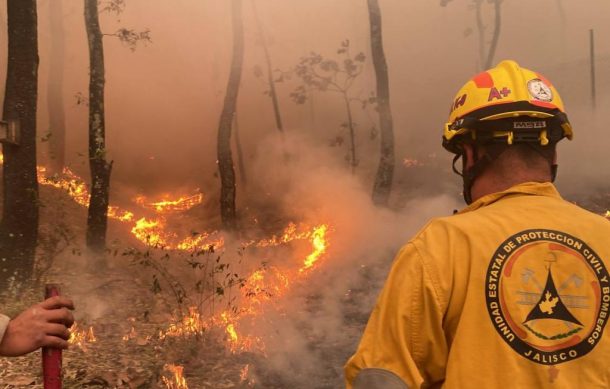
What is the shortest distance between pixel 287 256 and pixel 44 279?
22.2ft

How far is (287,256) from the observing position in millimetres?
13711

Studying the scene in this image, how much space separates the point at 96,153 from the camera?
993 cm

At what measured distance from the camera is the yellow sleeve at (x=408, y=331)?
4.87 feet

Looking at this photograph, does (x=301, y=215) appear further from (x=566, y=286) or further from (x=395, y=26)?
(x=395, y=26)

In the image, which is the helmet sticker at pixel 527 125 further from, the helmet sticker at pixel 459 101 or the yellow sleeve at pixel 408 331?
the yellow sleeve at pixel 408 331

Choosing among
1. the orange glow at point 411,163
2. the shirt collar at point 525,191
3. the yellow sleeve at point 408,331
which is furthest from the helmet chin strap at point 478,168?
the orange glow at point 411,163

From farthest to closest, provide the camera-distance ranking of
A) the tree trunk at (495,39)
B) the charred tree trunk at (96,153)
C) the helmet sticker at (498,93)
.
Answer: the tree trunk at (495,39), the charred tree trunk at (96,153), the helmet sticker at (498,93)

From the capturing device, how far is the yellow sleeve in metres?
1.49

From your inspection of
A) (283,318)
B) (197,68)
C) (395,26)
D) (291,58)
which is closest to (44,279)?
(283,318)

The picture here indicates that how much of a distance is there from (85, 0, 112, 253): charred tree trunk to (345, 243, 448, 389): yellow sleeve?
9645mm

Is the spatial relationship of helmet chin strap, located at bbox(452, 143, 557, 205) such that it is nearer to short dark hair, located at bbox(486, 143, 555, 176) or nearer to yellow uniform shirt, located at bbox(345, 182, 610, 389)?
short dark hair, located at bbox(486, 143, 555, 176)

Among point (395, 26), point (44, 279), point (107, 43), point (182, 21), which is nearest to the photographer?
point (44, 279)

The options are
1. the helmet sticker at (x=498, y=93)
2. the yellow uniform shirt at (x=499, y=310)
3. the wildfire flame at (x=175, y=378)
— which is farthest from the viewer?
the wildfire flame at (x=175, y=378)

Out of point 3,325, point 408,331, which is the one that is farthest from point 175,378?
point 408,331
